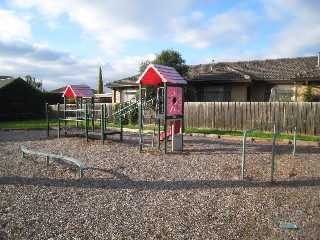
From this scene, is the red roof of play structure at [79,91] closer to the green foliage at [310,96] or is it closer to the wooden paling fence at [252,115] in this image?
the wooden paling fence at [252,115]

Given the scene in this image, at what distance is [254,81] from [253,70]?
216 cm

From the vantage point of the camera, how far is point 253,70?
24953 mm

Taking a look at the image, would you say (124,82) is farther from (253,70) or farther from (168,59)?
(253,70)

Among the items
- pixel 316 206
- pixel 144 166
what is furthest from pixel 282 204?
pixel 144 166

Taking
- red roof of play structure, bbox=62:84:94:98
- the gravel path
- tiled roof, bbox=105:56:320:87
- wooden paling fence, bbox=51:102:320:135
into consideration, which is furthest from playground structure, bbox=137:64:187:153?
tiled roof, bbox=105:56:320:87

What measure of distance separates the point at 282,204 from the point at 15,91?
29678 mm

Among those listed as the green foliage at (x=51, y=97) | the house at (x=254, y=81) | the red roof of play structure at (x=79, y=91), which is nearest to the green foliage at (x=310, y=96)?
the house at (x=254, y=81)

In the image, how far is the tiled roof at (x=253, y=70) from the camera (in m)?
22.3

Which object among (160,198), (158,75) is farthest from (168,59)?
(160,198)

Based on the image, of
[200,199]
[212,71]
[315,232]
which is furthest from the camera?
[212,71]

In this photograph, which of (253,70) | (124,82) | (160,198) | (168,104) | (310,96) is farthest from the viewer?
(124,82)

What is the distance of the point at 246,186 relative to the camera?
7.01 meters

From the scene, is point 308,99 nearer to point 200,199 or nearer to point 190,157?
point 190,157

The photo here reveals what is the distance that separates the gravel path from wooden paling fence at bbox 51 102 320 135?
542 cm
